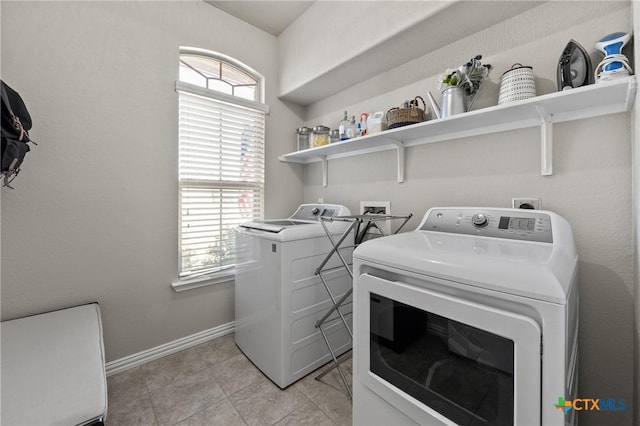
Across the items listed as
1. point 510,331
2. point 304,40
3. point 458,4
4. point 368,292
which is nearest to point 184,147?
point 304,40

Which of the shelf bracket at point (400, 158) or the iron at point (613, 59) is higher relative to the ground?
the iron at point (613, 59)

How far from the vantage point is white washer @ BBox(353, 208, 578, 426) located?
26.6 inches

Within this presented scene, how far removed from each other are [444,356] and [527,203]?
1.03 m

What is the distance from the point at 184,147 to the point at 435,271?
2093mm

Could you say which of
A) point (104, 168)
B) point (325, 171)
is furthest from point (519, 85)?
point (104, 168)

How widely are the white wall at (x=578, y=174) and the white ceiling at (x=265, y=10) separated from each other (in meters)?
1.32

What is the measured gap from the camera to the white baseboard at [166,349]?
1807 millimetres

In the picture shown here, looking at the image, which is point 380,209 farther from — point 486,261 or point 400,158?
point 486,261

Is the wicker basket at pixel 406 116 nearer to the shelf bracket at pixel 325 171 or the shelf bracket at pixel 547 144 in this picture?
the shelf bracket at pixel 547 144

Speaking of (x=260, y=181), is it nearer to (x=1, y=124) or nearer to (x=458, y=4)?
(x=1, y=124)

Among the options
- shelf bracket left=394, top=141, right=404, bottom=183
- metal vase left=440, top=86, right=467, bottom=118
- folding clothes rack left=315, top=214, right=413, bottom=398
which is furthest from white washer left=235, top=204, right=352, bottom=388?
metal vase left=440, top=86, right=467, bottom=118

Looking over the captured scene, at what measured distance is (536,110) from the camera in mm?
1280

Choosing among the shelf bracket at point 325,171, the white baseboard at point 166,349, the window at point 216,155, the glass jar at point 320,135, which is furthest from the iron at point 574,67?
the white baseboard at point 166,349

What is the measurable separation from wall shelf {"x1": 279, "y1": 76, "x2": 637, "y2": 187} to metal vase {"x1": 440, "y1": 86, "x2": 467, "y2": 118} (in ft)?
0.20
